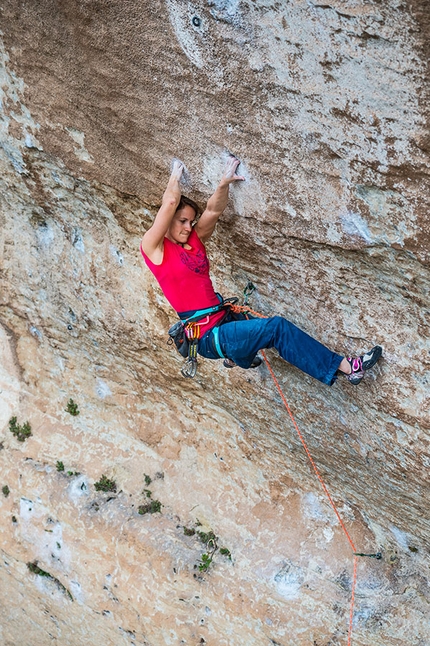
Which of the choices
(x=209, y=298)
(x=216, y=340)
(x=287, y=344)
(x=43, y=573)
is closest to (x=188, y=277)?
(x=209, y=298)

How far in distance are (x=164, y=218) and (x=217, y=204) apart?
35 centimetres

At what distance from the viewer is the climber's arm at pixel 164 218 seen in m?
4.21

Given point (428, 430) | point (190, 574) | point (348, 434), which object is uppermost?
point (428, 430)

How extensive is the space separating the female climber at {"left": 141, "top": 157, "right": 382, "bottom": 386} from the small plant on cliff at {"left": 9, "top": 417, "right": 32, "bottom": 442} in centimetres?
332

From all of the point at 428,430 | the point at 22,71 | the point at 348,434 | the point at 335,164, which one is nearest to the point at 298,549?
the point at 348,434

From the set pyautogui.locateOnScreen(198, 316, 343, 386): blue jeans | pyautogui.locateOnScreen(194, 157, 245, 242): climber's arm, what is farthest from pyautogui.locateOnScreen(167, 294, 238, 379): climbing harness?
pyautogui.locateOnScreen(194, 157, 245, 242): climber's arm

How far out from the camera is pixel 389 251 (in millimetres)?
3816

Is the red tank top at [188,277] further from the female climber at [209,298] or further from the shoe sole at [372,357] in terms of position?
the shoe sole at [372,357]

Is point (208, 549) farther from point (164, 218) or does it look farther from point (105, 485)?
point (164, 218)

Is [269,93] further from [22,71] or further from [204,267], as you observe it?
[22,71]

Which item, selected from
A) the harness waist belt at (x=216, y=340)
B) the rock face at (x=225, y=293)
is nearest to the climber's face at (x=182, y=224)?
the rock face at (x=225, y=293)

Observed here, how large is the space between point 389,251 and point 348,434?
1697mm

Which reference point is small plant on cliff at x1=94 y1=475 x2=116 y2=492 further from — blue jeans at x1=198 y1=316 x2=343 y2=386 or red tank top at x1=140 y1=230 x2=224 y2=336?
blue jeans at x1=198 y1=316 x2=343 y2=386

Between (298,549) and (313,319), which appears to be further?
(298,549)
